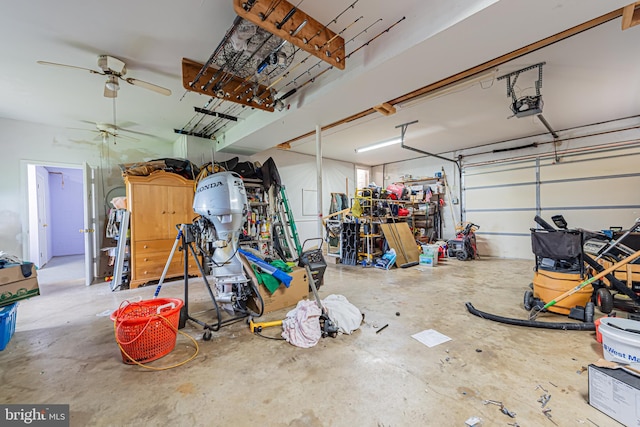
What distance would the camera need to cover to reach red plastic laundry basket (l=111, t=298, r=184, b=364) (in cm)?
197

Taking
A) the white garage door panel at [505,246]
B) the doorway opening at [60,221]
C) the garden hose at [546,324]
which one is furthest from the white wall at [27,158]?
the white garage door panel at [505,246]

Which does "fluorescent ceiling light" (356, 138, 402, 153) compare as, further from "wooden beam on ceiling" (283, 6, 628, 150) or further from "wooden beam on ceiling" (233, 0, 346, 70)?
"wooden beam on ceiling" (233, 0, 346, 70)

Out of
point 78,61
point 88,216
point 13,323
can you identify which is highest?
point 78,61

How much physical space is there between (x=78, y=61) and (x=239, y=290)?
3.30 metres

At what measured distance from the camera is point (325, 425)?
1.42 metres

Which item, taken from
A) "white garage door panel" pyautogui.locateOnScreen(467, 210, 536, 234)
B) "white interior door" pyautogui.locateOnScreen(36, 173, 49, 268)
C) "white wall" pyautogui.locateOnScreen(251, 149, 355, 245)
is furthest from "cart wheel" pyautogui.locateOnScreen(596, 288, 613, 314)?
"white interior door" pyautogui.locateOnScreen(36, 173, 49, 268)

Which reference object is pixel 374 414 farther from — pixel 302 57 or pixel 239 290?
pixel 302 57

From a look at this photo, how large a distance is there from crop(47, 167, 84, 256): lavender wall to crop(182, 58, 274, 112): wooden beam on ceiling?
7834 mm

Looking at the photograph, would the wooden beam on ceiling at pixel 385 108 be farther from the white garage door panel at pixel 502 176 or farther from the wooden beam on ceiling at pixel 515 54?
the white garage door panel at pixel 502 176

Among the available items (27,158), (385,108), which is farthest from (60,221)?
(385,108)

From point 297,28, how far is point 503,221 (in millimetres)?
7283

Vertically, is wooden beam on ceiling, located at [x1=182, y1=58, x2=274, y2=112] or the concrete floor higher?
wooden beam on ceiling, located at [x1=182, y1=58, x2=274, y2=112]

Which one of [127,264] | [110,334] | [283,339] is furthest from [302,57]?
[127,264]

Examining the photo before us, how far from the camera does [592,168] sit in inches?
221
